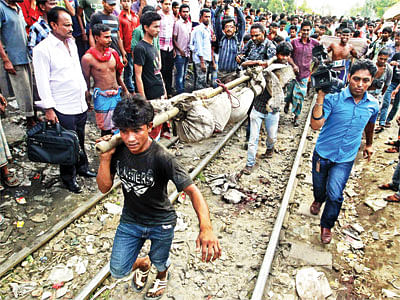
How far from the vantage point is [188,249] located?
3.84m

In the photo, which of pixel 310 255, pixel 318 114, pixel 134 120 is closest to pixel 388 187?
pixel 310 255

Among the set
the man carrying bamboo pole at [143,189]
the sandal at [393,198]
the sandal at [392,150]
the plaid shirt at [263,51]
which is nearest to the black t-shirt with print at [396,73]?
the sandal at [392,150]

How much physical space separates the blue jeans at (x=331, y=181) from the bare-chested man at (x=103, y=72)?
329 cm

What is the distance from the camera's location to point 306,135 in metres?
7.54

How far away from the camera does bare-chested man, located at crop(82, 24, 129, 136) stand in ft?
14.7

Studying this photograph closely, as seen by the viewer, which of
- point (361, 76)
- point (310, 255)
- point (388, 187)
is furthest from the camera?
point (388, 187)

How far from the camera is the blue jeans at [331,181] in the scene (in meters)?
3.83

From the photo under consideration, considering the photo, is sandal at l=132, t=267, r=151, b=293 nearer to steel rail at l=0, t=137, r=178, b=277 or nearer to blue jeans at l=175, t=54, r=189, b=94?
steel rail at l=0, t=137, r=178, b=277

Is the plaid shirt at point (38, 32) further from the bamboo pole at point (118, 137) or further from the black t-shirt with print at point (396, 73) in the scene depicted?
the black t-shirt with print at point (396, 73)

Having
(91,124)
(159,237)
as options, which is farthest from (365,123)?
(91,124)

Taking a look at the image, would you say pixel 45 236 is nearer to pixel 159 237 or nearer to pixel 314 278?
pixel 159 237

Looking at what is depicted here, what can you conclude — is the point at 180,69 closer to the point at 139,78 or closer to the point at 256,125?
the point at 139,78

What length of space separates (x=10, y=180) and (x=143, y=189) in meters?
3.16

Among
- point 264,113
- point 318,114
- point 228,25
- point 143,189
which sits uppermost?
point 228,25
